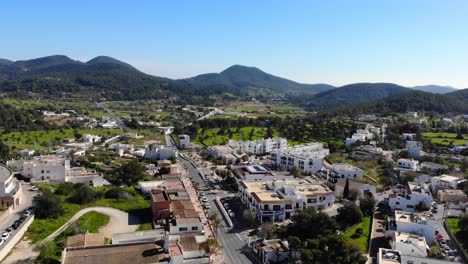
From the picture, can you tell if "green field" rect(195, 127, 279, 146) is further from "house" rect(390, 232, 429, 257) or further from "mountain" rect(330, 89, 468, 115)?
"house" rect(390, 232, 429, 257)

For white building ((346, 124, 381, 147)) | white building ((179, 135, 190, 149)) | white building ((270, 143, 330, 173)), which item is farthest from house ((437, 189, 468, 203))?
white building ((179, 135, 190, 149))

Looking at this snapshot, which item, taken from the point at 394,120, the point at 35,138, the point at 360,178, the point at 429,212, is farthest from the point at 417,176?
the point at 35,138

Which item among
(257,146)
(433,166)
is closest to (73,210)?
(257,146)

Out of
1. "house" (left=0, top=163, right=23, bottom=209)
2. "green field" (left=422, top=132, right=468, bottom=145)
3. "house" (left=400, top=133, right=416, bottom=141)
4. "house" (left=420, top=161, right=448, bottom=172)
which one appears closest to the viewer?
"house" (left=0, top=163, right=23, bottom=209)

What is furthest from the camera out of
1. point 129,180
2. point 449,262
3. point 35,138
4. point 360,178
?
point 35,138

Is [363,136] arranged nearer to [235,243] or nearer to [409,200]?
[409,200]

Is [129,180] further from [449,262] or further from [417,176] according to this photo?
[417,176]

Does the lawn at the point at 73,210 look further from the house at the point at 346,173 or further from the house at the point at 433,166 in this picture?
the house at the point at 433,166
